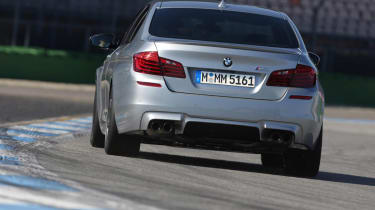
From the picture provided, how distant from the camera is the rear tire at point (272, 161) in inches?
342

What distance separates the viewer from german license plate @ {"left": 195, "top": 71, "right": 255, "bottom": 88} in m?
7.06

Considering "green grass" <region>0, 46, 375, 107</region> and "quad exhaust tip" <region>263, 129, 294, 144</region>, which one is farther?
"green grass" <region>0, 46, 375, 107</region>

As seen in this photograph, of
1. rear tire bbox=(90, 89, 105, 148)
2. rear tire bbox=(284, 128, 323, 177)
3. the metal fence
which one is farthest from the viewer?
the metal fence

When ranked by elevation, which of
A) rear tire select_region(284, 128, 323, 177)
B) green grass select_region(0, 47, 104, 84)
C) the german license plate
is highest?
the german license plate

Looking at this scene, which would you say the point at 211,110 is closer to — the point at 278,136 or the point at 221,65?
the point at 221,65

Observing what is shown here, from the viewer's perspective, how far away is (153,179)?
618cm

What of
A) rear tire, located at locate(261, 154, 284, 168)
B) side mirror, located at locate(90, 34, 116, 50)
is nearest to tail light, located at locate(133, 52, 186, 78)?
side mirror, located at locate(90, 34, 116, 50)

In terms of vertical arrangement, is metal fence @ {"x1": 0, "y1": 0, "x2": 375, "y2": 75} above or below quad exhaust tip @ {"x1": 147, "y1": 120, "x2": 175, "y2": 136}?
below

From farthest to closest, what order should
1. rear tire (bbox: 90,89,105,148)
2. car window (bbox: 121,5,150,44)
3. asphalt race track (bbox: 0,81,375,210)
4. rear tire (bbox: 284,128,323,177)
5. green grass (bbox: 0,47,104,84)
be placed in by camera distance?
1. green grass (bbox: 0,47,104,84)
2. rear tire (bbox: 90,89,105,148)
3. car window (bbox: 121,5,150,44)
4. rear tire (bbox: 284,128,323,177)
5. asphalt race track (bbox: 0,81,375,210)

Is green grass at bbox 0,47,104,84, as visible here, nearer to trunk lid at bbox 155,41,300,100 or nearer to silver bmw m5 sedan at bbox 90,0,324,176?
silver bmw m5 sedan at bbox 90,0,324,176

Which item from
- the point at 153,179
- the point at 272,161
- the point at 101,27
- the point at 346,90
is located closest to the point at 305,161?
the point at 272,161

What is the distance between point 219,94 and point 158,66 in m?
0.52

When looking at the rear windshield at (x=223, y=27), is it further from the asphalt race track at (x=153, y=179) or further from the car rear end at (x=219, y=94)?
the asphalt race track at (x=153, y=179)

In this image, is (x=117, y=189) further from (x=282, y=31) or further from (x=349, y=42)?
(x=349, y=42)
